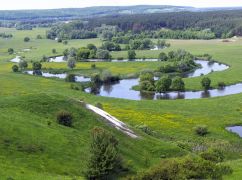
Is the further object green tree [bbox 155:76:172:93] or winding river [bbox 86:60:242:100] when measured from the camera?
green tree [bbox 155:76:172:93]

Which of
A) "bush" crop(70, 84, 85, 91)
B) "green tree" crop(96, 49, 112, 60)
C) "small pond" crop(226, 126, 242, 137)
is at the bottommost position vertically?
"green tree" crop(96, 49, 112, 60)

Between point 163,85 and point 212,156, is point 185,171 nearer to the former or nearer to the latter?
point 212,156

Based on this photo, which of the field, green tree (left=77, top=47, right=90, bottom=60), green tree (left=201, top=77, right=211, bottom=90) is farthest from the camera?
green tree (left=77, top=47, right=90, bottom=60)

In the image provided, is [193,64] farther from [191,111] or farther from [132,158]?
[132,158]

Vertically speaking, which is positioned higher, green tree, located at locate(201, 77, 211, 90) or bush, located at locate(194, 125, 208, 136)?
bush, located at locate(194, 125, 208, 136)

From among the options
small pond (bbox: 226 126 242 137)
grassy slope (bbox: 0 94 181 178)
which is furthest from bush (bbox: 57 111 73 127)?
small pond (bbox: 226 126 242 137)

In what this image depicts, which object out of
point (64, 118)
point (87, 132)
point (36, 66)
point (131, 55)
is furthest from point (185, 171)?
point (131, 55)

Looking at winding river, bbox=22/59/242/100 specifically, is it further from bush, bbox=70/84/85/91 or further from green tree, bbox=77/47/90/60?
green tree, bbox=77/47/90/60

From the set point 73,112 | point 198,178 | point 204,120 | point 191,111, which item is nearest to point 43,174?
point 198,178
